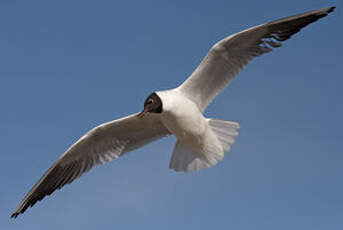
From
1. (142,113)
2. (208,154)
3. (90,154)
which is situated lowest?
(208,154)

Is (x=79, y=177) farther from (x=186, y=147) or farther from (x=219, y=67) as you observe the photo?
(x=219, y=67)

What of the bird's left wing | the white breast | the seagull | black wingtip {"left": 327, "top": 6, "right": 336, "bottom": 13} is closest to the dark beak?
the seagull

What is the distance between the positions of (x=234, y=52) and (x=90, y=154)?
2.40m

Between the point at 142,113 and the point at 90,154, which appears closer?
the point at 142,113

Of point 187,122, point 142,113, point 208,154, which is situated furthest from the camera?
point 208,154

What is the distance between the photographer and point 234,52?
22.1ft

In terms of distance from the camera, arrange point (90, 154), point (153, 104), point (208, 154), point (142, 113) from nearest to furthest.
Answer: point (153, 104), point (142, 113), point (208, 154), point (90, 154)

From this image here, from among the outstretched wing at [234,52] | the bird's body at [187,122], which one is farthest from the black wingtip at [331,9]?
the bird's body at [187,122]

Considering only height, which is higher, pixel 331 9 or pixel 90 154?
pixel 331 9

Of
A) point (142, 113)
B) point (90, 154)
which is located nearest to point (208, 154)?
point (142, 113)

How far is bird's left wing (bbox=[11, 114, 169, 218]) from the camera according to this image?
722 cm

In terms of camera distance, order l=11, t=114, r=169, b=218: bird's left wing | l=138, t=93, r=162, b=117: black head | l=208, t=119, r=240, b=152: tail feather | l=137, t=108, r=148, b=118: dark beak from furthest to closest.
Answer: l=11, t=114, r=169, b=218: bird's left wing → l=208, t=119, r=240, b=152: tail feather → l=137, t=108, r=148, b=118: dark beak → l=138, t=93, r=162, b=117: black head

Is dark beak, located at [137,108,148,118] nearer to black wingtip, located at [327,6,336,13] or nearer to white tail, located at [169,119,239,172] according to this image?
white tail, located at [169,119,239,172]

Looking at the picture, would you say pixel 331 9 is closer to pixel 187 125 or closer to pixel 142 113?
pixel 187 125
